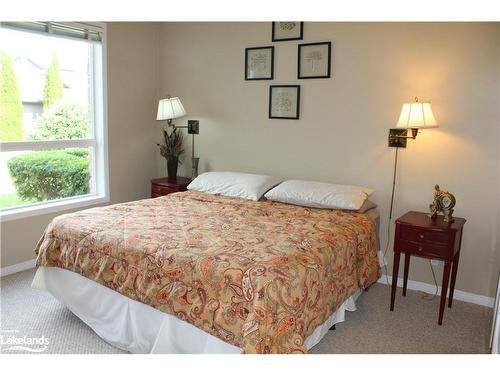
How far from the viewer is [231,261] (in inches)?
77.7

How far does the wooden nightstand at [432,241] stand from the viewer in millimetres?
2635

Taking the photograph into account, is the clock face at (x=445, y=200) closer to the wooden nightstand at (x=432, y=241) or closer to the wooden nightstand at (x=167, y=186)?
the wooden nightstand at (x=432, y=241)

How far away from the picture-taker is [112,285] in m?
2.27

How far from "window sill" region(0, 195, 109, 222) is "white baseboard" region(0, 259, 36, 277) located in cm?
40

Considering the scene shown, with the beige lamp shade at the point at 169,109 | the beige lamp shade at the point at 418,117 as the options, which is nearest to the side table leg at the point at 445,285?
the beige lamp shade at the point at 418,117

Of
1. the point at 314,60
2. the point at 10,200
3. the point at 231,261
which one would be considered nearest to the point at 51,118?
the point at 10,200

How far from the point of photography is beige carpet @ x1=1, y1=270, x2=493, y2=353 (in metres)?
2.40

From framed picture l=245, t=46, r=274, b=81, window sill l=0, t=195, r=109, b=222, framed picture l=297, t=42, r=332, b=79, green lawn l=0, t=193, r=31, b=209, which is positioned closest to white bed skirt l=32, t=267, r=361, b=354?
window sill l=0, t=195, r=109, b=222

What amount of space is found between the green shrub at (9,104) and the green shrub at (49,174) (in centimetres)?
21

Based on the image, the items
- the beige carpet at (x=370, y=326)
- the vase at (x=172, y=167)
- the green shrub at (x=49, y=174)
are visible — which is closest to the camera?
the beige carpet at (x=370, y=326)

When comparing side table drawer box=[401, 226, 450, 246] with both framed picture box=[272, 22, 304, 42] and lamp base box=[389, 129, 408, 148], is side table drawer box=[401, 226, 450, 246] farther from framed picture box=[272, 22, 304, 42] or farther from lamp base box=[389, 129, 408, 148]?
framed picture box=[272, 22, 304, 42]
